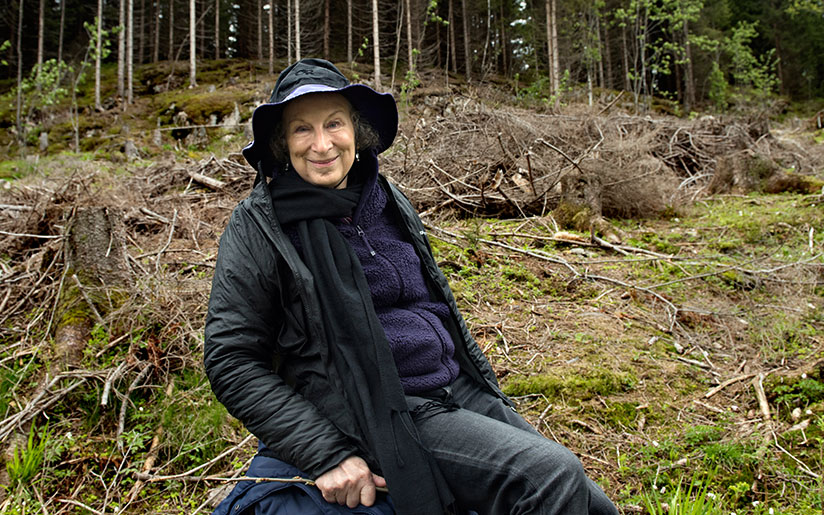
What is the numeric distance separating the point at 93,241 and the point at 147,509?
2.08m

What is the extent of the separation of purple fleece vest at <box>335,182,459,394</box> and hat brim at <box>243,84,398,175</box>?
316mm

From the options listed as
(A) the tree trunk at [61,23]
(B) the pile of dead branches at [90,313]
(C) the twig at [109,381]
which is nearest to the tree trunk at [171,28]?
(A) the tree trunk at [61,23]

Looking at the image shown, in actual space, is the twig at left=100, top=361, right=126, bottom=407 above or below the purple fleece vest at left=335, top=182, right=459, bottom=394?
below

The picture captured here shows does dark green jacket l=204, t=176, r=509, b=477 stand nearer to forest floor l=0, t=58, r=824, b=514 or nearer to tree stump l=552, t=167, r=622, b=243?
forest floor l=0, t=58, r=824, b=514

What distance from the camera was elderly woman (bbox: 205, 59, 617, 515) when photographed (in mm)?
1477

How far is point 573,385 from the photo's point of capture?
326cm

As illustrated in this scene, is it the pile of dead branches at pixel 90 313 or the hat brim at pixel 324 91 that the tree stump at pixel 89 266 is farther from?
the hat brim at pixel 324 91

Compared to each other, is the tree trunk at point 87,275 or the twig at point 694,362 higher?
the tree trunk at point 87,275

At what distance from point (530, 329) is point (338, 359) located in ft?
8.94

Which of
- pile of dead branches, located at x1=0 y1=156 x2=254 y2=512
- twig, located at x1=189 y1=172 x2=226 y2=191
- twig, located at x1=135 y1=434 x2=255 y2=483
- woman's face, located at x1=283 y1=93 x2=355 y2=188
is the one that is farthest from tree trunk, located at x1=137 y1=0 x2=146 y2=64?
woman's face, located at x1=283 y1=93 x2=355 y2=188

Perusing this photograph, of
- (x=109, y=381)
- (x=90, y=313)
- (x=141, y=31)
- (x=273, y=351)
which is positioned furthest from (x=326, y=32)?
(x=273, y=351)

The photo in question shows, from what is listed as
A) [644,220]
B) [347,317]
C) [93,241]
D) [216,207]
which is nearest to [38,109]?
[216,207]

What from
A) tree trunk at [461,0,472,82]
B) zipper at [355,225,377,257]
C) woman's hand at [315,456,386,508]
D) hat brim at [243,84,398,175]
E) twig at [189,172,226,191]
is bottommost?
woman's hand at [315,456,386,508]

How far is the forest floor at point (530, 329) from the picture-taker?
2.55 meters
